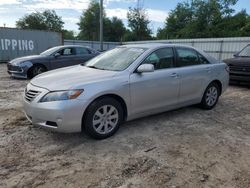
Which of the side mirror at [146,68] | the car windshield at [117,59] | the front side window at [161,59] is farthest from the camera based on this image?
the front side window at [161,59]

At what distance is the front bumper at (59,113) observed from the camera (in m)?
3.37

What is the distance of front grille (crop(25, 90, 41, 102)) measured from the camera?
361 centimetres

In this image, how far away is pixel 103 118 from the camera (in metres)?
3.76

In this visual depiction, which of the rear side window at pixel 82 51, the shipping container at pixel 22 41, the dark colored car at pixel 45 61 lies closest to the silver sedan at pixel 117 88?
the dark colored car at pixel 45 61

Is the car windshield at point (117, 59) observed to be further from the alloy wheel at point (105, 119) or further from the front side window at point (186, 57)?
the front side window at point (186, 57)

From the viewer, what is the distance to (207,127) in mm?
4543

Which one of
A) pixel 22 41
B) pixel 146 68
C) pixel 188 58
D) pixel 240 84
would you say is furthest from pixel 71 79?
pixel 22 41

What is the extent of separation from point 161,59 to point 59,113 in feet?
7.35

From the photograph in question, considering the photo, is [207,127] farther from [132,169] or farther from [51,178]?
[51,178]

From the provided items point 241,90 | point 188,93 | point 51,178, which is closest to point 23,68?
point 188,93

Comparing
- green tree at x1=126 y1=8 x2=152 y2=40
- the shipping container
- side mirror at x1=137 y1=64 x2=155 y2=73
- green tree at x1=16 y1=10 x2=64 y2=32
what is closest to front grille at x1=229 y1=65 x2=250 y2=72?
side mirror at x1=137 y1=64 x2=155 y2=73

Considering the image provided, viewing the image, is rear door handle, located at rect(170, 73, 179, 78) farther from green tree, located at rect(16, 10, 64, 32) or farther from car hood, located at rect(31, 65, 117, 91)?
green tree, located at rect(16, 10, 64, 32)

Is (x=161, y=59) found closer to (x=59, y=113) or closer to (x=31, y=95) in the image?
(x=59, y=113)

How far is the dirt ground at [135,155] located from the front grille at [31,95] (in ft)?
2.12
